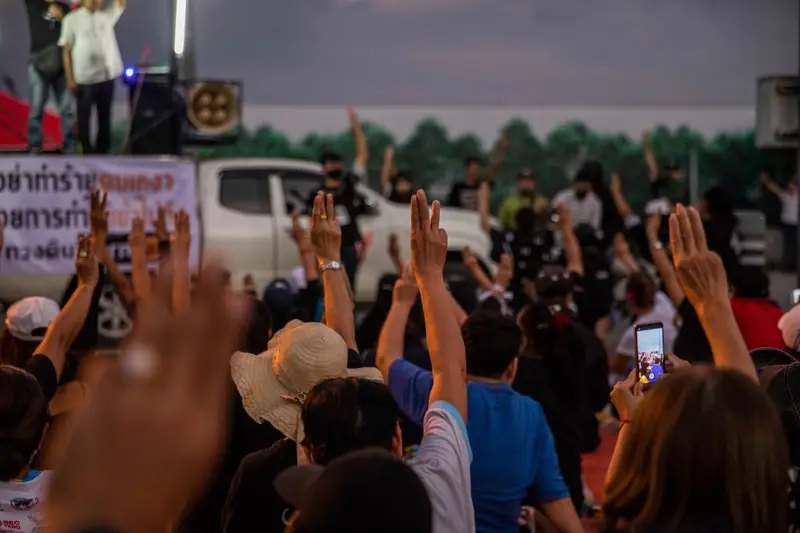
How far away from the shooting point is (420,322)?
5453 mm

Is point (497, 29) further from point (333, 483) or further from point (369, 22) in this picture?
point (333, 483)

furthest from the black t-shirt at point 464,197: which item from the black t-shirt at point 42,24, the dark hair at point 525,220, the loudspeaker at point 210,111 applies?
the black t-shirt at point 42,24

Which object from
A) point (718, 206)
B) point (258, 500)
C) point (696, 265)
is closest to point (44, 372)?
point (258, 500)

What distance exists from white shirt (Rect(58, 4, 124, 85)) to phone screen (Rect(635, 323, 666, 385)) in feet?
23.1

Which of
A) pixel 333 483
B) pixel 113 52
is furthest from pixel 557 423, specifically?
pixel 113 52

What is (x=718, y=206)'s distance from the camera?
10.4 m

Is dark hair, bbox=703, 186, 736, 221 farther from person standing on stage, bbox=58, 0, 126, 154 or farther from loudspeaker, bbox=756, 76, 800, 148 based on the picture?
person standing on stage, bbox=58, 0, 126, 154

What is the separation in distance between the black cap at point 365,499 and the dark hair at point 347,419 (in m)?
0.69

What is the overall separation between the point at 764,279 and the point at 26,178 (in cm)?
475

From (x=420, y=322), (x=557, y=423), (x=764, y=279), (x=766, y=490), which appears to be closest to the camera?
(x=766, y=490)

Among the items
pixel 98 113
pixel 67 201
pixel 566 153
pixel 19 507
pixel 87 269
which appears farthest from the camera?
pixel 566 153

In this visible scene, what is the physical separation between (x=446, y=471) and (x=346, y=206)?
9.63 m

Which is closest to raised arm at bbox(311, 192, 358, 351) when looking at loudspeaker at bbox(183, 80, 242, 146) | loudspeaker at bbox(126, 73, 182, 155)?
loudspeaker at bbox(126, 73, 182, 155)

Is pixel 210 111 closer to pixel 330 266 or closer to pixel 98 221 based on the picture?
pixel 98 221
